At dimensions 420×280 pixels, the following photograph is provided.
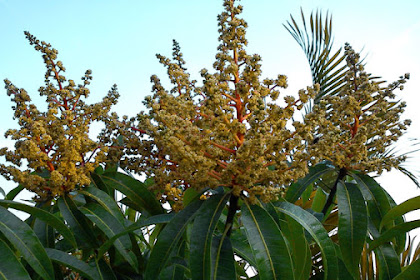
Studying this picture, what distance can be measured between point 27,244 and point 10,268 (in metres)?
0.15

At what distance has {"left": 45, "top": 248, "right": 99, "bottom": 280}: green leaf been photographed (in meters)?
2.12

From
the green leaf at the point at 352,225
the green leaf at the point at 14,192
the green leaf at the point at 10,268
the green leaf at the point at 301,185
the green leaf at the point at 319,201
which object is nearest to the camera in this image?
the green leaf at the point at 10,268

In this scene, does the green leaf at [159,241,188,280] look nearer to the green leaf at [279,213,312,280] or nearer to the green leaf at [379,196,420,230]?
the green leaf at [279,213,312,280]

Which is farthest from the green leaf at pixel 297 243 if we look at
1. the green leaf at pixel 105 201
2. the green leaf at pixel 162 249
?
the green leaf at pixel 105 201

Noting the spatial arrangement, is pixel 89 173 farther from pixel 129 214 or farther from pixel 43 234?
pixel 129 214

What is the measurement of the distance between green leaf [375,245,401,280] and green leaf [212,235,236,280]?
2.52 feet

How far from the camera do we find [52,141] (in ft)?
7.23

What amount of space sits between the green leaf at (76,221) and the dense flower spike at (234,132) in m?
0.42

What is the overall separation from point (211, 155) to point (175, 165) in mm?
422

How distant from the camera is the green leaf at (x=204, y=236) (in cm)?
181

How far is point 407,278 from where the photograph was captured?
1.89 metres

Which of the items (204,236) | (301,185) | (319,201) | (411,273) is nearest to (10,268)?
(204,236)

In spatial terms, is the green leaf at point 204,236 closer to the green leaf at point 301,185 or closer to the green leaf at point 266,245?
the green leaf at point 266,245

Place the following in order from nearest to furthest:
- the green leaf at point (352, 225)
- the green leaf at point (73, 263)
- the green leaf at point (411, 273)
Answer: the green leaf at point (411, 273), the green leaf at point (352, 225), the green leaf at point (73, 263)
